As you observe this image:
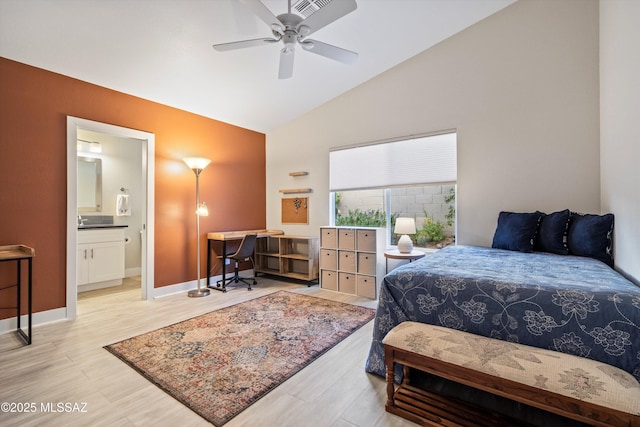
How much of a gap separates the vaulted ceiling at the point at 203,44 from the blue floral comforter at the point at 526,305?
2.68 metres

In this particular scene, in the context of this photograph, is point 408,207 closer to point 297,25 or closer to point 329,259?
point 329,259

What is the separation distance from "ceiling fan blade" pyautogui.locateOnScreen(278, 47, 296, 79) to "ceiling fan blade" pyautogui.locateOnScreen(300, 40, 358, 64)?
0.15 m

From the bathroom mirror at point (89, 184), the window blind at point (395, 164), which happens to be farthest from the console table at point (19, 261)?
the window blind at point (395, 164)

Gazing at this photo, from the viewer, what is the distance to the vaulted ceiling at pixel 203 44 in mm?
2512

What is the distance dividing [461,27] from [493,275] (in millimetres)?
3201

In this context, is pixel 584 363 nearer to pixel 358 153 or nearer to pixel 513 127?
pixel 513 127

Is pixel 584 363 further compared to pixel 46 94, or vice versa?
pixel 46 94

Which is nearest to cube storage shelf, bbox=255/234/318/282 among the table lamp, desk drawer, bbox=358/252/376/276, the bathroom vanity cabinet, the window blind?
desk drawer, bbox=358/252/376/276

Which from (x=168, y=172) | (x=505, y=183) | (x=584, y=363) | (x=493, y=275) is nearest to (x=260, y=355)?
(x=493, y=275)

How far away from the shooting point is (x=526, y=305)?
1564mm

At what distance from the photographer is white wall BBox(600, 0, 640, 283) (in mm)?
1938

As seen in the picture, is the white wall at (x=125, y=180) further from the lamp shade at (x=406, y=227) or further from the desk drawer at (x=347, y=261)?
the lamp shade at (x=406, y=227)

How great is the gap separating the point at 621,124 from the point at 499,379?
7.44 feet

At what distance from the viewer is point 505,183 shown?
336 centimetres
